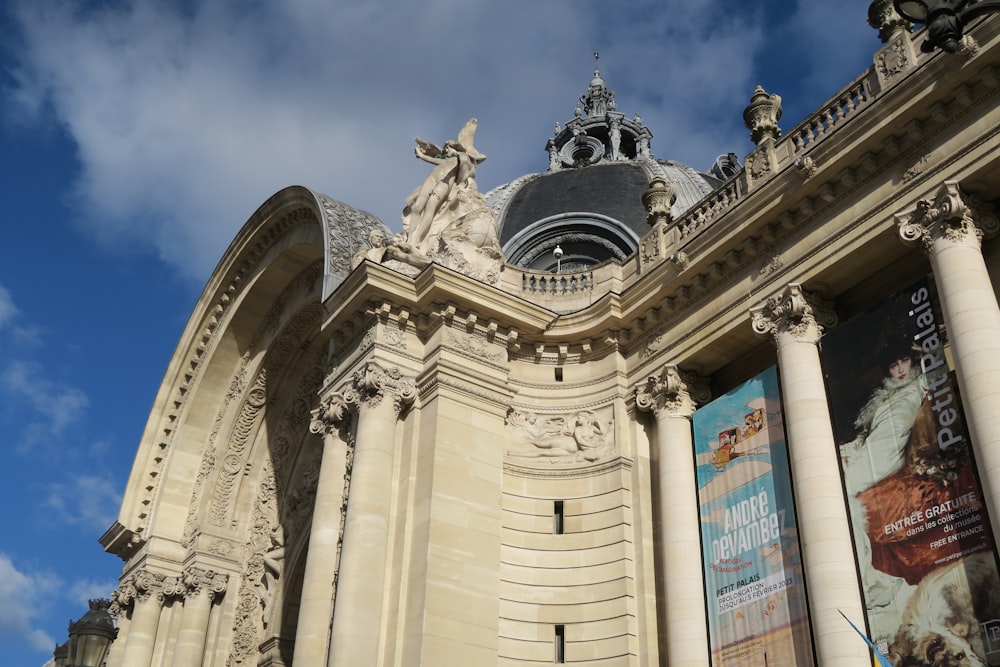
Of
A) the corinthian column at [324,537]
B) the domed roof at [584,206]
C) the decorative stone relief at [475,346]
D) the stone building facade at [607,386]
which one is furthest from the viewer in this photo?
the domed roof at [584,206]

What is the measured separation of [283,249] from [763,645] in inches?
586

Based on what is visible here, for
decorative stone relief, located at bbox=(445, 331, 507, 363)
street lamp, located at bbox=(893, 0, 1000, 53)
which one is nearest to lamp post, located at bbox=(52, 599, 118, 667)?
decorative stone relief, located at bbox=(445, 331, 507, 363)

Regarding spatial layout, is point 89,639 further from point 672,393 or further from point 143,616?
point 143,616

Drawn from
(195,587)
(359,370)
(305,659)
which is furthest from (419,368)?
(195,587)

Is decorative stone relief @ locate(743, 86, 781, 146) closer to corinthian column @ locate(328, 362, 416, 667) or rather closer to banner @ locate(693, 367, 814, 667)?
banner @ locate(693, 367, 814, 667)

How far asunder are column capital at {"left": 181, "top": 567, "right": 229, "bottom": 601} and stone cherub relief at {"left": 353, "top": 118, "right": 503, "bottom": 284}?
31.4 ft

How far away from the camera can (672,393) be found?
17234 millimetres

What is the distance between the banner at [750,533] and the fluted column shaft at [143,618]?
1492 cm

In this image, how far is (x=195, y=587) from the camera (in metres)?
24.1

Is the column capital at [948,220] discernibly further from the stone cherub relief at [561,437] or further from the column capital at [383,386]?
the column capital at [383,386]

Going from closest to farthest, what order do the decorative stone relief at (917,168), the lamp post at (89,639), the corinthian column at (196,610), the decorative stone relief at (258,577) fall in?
the lamp post at (89,639) < the decorative stone relief at (917,168) < the decorative stone relief at (258,577) < the corinthian column at (196,610)

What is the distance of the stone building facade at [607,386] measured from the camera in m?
13.3

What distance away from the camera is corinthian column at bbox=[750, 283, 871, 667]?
12586 mm

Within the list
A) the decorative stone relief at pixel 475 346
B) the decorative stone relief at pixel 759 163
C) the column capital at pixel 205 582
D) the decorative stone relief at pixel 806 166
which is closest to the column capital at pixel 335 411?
the decorative stone relief at pixel 475 346
